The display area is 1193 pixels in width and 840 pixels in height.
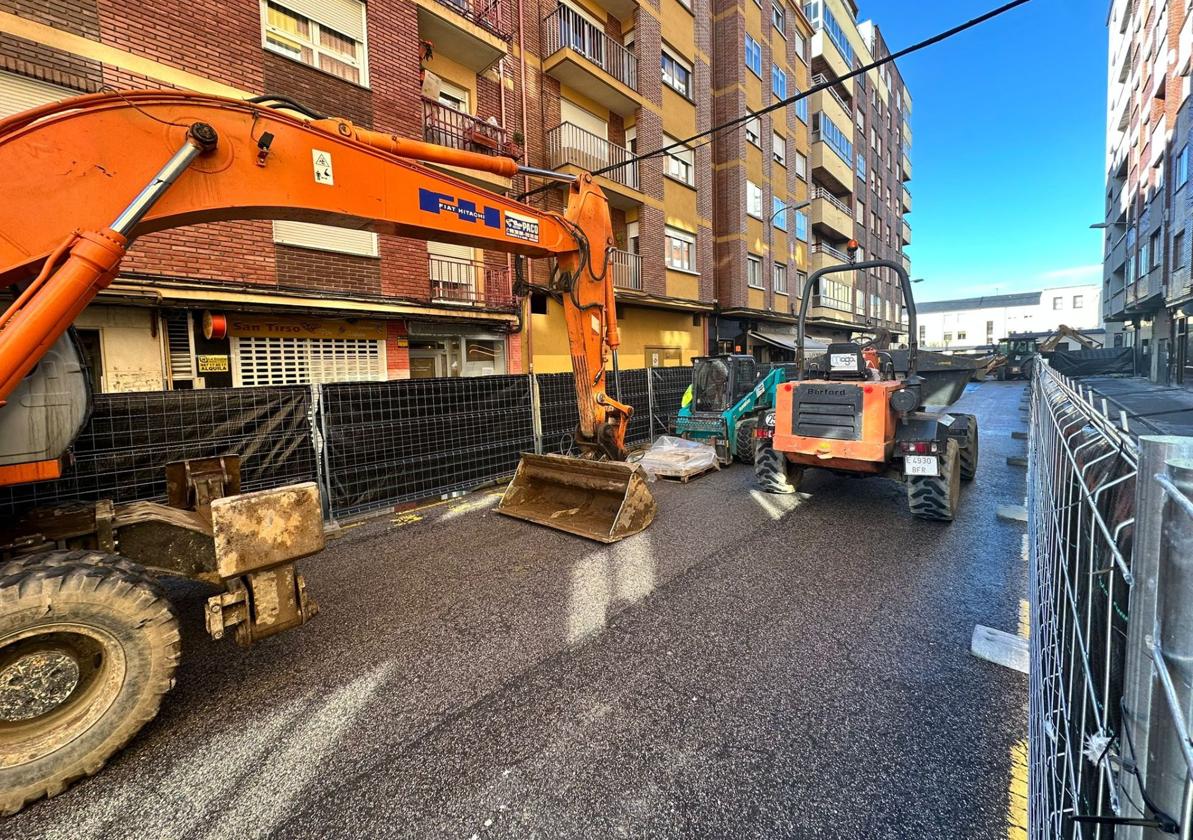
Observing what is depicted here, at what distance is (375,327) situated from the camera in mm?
9906

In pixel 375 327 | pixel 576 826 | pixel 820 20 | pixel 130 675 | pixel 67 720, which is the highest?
pixel 820 20

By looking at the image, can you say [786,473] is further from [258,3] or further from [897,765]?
[258,3]

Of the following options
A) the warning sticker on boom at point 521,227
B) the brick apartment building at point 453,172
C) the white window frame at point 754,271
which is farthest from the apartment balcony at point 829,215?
the warning sticker on boom at point 521,227

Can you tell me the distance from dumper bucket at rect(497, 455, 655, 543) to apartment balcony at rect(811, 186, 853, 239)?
901 inches

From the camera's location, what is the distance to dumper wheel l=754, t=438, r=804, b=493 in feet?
22.2

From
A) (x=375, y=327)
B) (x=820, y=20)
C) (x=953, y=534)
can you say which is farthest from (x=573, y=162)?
(x=820, y=20)

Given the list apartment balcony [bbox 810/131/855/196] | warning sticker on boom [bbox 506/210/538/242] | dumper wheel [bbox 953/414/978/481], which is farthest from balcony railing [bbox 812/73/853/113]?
warning sticker on boom [bbox 506/210/538/242]

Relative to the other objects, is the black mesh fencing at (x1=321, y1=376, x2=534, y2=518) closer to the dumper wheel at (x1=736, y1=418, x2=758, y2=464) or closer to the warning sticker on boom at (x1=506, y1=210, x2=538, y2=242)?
the warning sticker on boom at (x1=506, y1=210, x2=538, y2=242)

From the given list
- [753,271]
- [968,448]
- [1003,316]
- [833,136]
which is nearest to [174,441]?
[968,448]

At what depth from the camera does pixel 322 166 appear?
3779 mm

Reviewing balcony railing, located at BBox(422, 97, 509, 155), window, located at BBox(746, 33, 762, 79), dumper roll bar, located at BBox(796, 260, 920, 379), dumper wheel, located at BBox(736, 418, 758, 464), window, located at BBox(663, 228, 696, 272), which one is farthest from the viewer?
window, located at BBox(746, 33, 762, 79)

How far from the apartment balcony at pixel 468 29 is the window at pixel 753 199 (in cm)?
1107

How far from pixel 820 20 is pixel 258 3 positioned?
26854 millimetres

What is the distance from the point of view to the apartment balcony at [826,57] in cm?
2498
